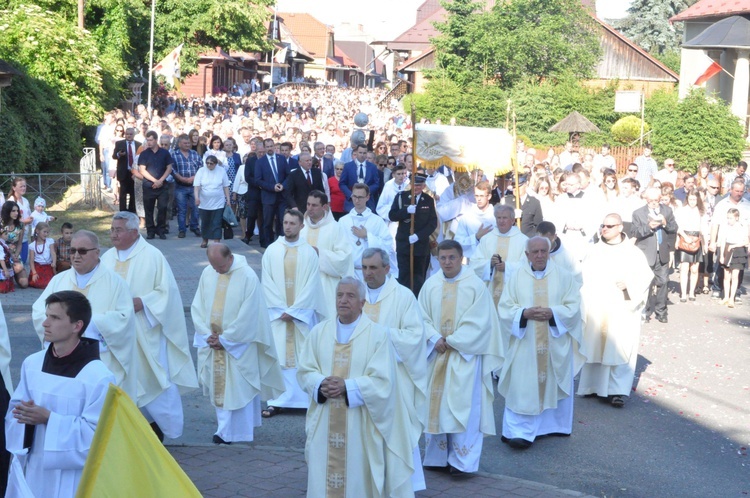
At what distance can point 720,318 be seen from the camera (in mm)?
14859

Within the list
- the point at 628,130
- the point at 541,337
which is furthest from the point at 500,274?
the point at 628,130

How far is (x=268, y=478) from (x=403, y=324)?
1.59 meters

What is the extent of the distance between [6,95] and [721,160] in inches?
828

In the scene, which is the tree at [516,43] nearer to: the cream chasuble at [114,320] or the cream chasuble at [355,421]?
the cream chasuble at [114,320]

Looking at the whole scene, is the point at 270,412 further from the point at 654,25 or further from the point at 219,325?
the point at 654,25

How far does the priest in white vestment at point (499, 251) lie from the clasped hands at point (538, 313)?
73.0 inches

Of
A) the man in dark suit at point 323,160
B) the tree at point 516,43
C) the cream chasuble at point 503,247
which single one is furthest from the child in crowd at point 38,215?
the tree at point 516,43

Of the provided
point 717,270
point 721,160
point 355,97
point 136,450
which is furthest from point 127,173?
point 355,97

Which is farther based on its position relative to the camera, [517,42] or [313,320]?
[517,42]

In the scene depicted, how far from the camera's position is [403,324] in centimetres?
694

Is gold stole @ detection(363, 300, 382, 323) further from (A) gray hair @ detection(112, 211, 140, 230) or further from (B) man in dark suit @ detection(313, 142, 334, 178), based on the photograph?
(B) man in dark suit @ detection(313, 142, 334, 178)

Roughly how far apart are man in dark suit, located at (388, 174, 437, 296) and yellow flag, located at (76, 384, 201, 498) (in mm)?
10129

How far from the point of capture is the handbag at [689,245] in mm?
15875

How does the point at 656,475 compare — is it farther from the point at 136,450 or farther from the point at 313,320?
the point at 136,450
